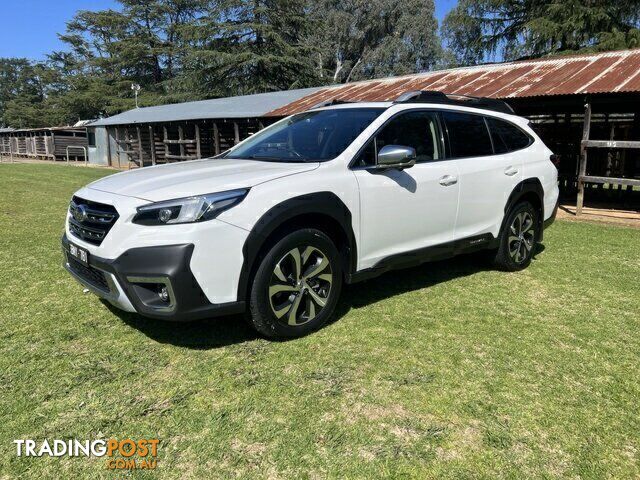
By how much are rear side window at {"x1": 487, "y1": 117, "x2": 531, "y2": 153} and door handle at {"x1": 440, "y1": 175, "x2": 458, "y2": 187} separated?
3.04 ft

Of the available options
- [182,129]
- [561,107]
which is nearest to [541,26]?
[561,107]

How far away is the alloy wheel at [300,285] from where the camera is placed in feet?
11.7

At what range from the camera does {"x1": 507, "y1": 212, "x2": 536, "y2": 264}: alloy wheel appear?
5.52 metres

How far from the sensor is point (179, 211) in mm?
3188

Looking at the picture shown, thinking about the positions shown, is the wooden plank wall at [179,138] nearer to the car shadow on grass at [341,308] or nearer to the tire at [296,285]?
the car shadow on grass at [341,308]

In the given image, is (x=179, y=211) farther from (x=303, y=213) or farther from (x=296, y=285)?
(x=296, y=285)

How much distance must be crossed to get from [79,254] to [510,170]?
4.16 meters

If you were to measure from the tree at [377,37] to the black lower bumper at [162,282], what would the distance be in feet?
123

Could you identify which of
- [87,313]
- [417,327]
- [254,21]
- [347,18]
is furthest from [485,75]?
[347,18]

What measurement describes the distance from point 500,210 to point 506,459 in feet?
10.6

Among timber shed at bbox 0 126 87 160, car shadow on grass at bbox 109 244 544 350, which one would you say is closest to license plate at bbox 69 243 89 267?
car shadow on grass at bbox 109 244 544 350

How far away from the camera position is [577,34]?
24125 mm

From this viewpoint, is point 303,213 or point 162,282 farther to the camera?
point 303,213

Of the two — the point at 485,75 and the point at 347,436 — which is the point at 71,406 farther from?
the point at 485,75
